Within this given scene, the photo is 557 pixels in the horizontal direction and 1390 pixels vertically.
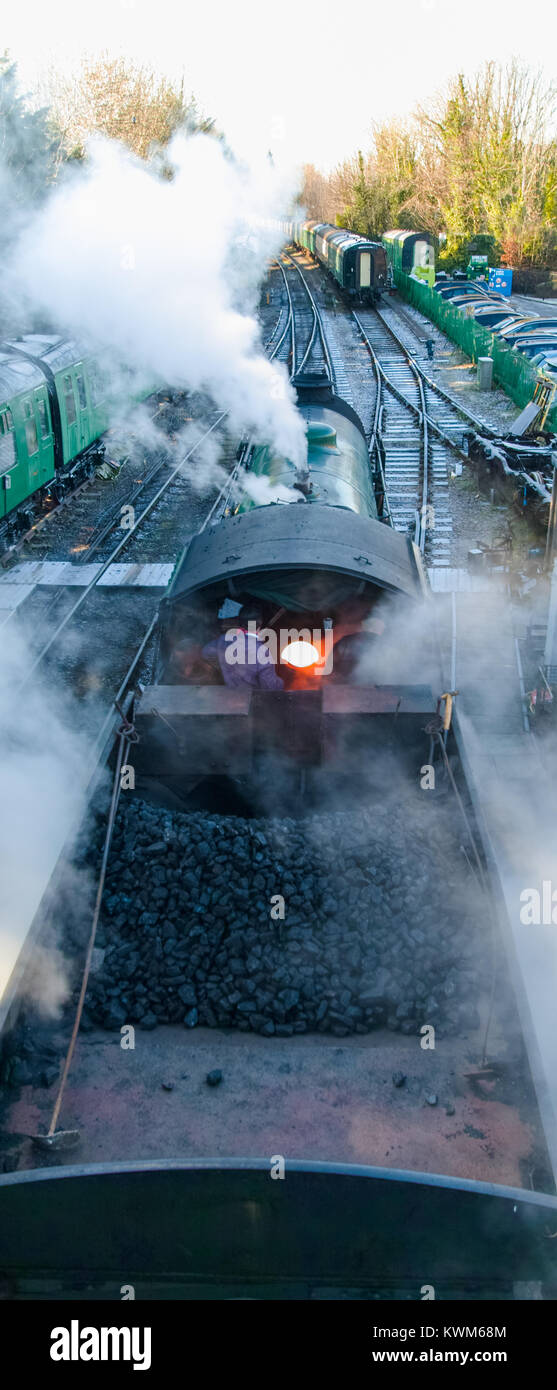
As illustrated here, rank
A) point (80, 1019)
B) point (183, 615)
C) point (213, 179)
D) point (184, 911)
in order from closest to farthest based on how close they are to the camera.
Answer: point (80, 1019)
point (184, 911)
point (183, 615)
point (213, 179)

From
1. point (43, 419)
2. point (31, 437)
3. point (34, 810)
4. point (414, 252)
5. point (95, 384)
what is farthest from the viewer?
point (414, 252)

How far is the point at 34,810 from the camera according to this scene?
771 centimetres

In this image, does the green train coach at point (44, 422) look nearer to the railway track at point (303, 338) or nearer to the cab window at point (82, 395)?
the cab window at point (82, 395)

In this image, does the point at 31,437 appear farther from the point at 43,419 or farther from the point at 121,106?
the point at 121,106

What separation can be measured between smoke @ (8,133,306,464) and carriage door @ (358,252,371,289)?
18.8 m

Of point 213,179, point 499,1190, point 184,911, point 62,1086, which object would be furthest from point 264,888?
point 213,179

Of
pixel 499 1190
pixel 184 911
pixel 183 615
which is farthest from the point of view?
pixel 183 615

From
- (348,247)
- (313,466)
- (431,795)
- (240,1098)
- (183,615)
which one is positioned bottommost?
(240,1098)

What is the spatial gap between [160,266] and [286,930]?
13348 mm

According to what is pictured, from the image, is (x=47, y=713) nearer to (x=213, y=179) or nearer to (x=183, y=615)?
(x=183, y=615)

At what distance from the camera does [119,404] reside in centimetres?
1998

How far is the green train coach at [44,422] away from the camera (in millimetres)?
13344

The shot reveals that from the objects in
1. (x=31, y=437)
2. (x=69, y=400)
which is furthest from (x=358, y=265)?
(x=31, y=437)

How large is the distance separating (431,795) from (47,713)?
4.35m
